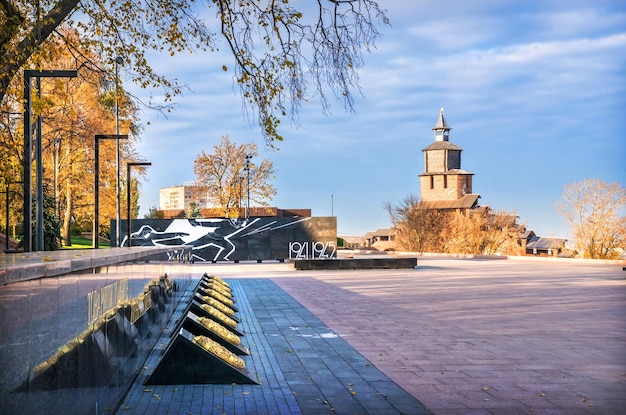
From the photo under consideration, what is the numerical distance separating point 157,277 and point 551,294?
1239 centimetres

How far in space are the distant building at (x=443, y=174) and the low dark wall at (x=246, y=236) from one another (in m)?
94.7

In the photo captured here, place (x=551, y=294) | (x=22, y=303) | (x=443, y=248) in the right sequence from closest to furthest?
1. (x=22, y=303)
2. (x=551, y=294)
3. (x=443, y=248)

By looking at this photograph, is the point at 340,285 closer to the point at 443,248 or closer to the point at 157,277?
the point at 157,277

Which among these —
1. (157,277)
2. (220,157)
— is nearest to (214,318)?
(157,277)

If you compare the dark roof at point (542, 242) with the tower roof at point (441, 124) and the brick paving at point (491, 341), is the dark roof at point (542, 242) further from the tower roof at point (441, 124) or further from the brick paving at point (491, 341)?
the brick paving at point (491, 341)

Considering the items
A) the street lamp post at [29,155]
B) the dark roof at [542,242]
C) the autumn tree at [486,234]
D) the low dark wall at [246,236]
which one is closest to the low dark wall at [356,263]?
the low dark wall at [246,236]

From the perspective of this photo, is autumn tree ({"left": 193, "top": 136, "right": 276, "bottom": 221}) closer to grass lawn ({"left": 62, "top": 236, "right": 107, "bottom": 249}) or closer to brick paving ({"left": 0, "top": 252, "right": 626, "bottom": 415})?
grass lawn ({"left": 62, "top": 236, "right": 107, "bottom": 249})

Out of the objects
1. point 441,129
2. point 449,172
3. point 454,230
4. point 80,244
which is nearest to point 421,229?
point 454,230

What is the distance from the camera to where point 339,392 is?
294 inches

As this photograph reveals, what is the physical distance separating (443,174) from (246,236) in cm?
10337

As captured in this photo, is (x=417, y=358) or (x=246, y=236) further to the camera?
(x=246, y=236)

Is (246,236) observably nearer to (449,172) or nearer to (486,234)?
(486,234)

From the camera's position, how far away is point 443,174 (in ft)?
466

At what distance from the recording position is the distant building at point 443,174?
13950 cm
